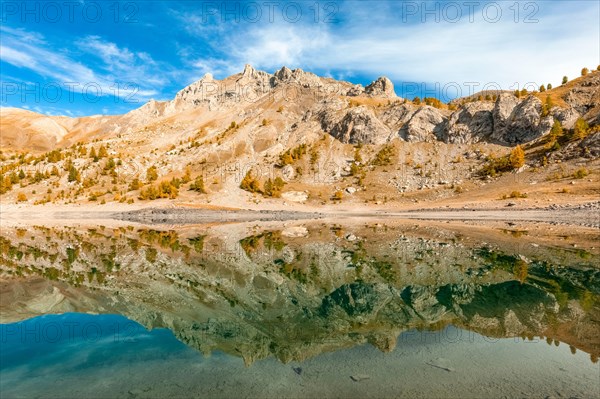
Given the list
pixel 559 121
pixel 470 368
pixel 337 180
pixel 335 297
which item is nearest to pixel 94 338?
pixel 335 297

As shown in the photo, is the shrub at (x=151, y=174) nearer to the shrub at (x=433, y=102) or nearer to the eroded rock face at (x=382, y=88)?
the eroded rock face at (x=382, y=88)

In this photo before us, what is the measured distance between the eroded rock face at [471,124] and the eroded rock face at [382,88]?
5684 centimetres

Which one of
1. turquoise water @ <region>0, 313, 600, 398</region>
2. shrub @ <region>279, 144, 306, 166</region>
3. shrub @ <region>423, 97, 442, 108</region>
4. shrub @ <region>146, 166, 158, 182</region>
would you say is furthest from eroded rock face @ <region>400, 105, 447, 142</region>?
turquoise water @ <region>0, 313, 600, 398</region>

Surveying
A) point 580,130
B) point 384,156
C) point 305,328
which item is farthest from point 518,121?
point 305,328

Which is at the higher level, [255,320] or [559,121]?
[559,121]

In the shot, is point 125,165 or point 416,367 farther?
point 125,165

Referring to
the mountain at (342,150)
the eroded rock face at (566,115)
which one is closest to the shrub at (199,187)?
the mountain at (342,150)

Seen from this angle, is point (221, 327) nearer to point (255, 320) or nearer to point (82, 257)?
point (255, 320)

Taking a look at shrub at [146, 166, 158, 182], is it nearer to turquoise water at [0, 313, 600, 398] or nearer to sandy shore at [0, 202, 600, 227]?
sandy shore at [0, 202, 600, 227]

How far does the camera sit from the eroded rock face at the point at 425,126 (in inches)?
5394

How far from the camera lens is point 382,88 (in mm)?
189125

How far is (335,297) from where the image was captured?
18859 mm

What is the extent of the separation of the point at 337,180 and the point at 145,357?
111897 millimetres

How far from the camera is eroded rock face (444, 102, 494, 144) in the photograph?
128 m
